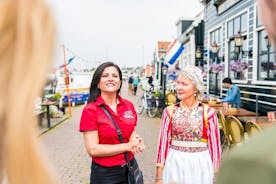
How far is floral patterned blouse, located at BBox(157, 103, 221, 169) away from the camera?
11.7 ft

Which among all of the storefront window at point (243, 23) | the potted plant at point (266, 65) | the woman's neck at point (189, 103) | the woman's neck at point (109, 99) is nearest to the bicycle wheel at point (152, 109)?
the storefront window at point (243, 23)

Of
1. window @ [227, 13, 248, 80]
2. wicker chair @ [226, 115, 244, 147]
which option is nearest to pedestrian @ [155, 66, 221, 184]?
wicker chair @ [226, 115, 244, 147]

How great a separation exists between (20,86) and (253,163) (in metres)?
0.44

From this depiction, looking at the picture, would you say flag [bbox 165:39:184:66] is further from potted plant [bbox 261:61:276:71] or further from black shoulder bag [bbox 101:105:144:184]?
black shoulder bag [bbox 101:105:144:184]

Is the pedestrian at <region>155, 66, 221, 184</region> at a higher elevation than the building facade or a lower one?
lower

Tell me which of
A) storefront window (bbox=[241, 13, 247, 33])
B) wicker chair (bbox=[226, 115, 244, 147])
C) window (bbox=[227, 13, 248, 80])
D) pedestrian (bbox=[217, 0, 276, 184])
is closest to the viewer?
pedestrian (bbox=[217, 0, 276, 184])

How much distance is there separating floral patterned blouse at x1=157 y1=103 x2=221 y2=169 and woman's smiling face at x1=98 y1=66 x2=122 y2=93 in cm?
50

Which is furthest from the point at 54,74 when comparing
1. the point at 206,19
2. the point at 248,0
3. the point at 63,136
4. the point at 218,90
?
the point at 206,19

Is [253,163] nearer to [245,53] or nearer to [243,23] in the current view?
[245,53]

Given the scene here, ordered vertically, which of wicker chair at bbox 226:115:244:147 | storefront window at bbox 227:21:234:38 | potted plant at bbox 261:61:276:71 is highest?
storefront window at bbox 227:21:234:38

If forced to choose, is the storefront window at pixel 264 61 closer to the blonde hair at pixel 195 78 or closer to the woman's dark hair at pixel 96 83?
the blonde hair at pixel 195 78

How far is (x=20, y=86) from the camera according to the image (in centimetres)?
81

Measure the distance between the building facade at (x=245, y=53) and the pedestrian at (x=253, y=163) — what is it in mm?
8502

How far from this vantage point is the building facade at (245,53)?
37.7 feet
